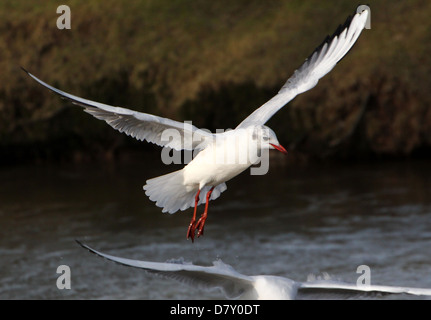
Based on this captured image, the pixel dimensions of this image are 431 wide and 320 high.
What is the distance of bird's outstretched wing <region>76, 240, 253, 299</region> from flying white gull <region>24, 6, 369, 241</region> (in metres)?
0.47

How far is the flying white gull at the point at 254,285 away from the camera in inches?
248

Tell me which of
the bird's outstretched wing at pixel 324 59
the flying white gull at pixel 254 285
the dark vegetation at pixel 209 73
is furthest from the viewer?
the dark vegetation at pixel 209 73

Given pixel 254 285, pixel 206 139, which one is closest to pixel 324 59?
pixel 206 139

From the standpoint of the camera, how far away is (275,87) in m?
14.4

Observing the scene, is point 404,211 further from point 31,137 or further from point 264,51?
point 31,137

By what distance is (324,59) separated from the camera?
817 cm

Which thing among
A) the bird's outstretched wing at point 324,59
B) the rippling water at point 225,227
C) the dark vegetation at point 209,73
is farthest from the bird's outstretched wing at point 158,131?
the dark vegetation at point 209,73

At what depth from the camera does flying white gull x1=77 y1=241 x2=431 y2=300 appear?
6.30 m

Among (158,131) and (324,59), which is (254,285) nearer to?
(158,131)

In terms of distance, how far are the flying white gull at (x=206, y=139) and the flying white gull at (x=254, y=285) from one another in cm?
49

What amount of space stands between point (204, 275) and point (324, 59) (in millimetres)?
2587

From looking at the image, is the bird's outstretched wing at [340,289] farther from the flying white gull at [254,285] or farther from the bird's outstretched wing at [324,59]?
the bird's outstretched wing at [324,59]
